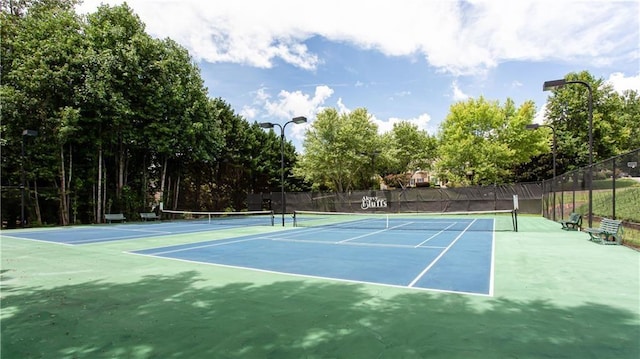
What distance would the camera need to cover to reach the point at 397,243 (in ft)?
37.9

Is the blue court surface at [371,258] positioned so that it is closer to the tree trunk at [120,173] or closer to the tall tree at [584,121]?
the tree trunk at [120,173]

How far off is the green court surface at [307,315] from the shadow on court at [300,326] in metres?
0.02

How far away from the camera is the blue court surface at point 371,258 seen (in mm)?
6398

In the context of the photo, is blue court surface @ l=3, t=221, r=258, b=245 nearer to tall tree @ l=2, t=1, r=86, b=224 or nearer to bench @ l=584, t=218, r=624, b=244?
tall tree @ l=2, t=1, r=86, b=224

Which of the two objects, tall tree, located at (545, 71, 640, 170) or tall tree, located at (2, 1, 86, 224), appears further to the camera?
tall tree, located at (545, 71, 640, 170)


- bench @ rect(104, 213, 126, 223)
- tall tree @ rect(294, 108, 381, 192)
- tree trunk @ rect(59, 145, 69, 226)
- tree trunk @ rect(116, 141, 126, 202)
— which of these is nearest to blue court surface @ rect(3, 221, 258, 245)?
bench @ rect(104, 213, 126, 223)

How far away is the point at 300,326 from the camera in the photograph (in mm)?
4117

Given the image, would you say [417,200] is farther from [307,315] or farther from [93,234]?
[307,315]

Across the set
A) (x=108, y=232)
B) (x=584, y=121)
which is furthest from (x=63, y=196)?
(x=584, y=121)

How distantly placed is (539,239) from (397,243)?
15.9 ft

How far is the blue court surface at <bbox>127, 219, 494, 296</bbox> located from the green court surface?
18.9 inches

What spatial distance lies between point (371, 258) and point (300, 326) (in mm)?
4851

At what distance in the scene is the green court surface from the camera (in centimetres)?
349

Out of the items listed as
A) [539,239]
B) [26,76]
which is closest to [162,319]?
[539,239]
